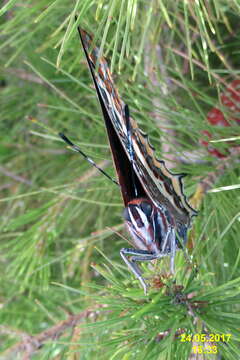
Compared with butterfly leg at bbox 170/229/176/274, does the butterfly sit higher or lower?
higher

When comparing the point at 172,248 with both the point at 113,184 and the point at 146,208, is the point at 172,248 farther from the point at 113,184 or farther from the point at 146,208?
the point at 113,184

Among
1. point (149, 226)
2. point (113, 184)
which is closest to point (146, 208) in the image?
point (149, 226)

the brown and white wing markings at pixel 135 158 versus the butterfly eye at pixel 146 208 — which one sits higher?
the brown and white wing markings at pixel 135 158

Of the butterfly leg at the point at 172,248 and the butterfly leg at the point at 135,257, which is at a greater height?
the butterfly leg at the point at 135,257

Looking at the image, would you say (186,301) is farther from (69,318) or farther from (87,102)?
(87,102)
